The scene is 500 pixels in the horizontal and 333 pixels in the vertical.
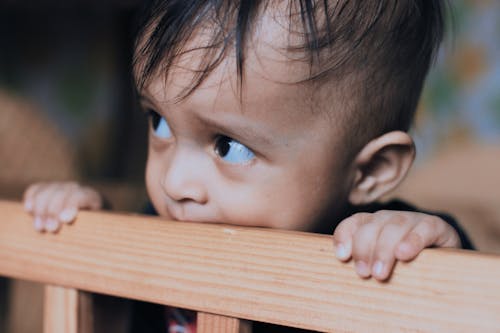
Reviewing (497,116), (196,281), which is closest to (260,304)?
(196,281)

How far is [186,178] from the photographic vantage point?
688mm

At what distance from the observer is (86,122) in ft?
5.88

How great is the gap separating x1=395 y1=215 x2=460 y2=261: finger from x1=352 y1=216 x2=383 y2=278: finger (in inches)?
0.8

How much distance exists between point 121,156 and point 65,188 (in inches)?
40.9

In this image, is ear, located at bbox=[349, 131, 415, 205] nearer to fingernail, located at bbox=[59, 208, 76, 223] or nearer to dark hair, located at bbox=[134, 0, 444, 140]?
dark hair, located at bbox=[134, 0, 444, 140]

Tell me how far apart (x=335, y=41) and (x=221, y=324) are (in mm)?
288

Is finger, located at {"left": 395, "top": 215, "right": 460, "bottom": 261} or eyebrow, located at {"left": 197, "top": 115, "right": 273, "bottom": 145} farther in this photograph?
eyebrow, located at {"left": 197, "top": 115, "right": 273, "bottom": 145}

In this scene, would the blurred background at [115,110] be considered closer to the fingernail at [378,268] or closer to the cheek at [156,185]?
the cheek at [156,185]

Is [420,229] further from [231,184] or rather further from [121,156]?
[121,156]

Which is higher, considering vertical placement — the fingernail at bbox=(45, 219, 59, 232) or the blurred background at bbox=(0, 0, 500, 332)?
the blurred background at bbox=(0, 0, 500, 332)

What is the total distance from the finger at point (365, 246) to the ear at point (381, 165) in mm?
220

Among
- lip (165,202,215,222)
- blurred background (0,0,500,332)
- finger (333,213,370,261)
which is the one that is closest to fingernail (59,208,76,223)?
lip (165,202,215,222)

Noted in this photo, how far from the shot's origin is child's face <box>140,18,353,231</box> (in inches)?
25.8

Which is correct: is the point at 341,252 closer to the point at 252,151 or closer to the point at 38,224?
the point at 252,151
